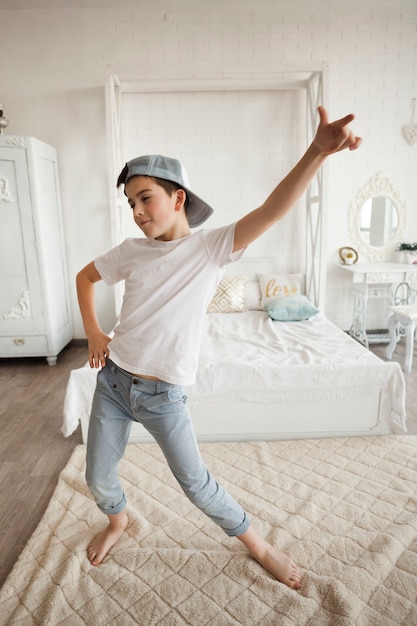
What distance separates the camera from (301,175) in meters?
0.99

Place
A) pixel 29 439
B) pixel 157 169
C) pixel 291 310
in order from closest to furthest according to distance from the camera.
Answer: pixel 157 169, pixel 29 439, pixel 291 310

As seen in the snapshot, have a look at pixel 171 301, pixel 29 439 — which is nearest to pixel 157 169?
pixel 171 301

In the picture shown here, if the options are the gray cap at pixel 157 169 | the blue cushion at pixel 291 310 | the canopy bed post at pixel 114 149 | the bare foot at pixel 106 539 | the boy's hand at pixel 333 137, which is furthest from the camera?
the canopy bed post at pixel 114 149

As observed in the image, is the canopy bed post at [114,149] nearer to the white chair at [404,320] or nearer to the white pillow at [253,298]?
the white pillow at [253,298]

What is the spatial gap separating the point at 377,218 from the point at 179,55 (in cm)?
233

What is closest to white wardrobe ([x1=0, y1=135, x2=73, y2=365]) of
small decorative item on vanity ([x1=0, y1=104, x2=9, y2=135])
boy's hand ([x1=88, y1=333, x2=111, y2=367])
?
small decorative item on vanity ([x1=0, y1=104, x2=9, y2=135])

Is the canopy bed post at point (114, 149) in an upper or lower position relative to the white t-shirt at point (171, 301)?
upper

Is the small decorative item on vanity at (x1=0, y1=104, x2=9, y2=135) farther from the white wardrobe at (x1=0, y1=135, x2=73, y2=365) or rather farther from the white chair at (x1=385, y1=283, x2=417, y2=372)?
the white chair at (x1=385, y1=283, x2=417, y2=372)

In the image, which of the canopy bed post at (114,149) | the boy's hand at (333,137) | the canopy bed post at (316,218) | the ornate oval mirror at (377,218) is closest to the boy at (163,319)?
the boy's hand at (333,137)

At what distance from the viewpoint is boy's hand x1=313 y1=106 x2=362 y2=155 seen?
913 mm

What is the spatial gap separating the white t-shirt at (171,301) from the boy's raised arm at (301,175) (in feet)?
0.27

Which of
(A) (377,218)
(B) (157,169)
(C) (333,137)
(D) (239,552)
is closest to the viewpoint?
(C) (333,137)

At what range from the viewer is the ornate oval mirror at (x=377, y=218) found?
4.01 metres

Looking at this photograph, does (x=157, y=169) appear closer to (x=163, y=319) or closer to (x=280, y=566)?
(x=163, y=319)
